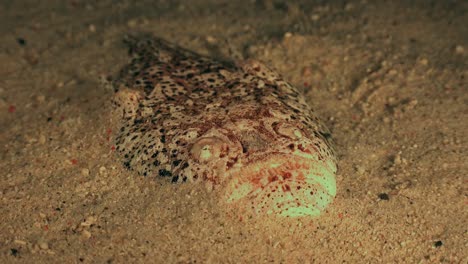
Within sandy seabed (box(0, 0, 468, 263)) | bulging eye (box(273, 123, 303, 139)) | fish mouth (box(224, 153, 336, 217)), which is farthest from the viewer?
bulging eye (box(273, 123, 303, 139))

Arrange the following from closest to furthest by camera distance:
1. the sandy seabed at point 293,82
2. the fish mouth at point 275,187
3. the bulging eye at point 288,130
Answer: the fish mouth at point 275,187 → the sandy seabed at point 293,82 → the bulging eye at point 288,130

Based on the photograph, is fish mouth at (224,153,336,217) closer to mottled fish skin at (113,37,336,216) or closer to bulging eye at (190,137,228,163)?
mottled fish skin at (113,37,336,216)

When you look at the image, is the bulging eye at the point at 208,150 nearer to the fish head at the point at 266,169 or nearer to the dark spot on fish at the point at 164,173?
the fish head at the point at 266,169

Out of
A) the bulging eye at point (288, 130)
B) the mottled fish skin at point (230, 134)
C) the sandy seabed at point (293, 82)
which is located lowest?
the sandy seabed at point (293, 82)

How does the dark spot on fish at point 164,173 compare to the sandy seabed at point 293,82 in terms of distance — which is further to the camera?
the dark spot on fish at point 164,173

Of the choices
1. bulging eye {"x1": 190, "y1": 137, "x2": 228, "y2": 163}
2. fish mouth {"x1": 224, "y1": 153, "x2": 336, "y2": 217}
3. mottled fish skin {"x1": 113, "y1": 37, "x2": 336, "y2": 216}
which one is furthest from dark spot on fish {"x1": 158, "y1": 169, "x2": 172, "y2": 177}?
fish mouth {"x1": 224, "y1": 153, "x2": 336, "y2": 217}

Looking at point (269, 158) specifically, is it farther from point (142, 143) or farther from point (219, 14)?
point (219, 14)

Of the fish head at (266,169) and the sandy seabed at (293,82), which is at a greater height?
the fish head at (266,169)

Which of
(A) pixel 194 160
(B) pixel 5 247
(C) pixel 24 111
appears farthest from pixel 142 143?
(C) pixel 24 111

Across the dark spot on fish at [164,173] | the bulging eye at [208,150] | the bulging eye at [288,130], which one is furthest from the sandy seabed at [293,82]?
→ the bulging eye at [288,130]
